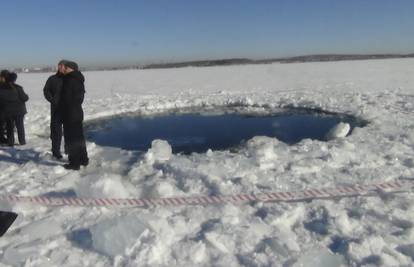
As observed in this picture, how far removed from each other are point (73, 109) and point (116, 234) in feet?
9.01

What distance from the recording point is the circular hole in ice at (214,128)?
Answer: 29.1ft

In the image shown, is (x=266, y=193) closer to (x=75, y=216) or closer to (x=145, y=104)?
(x=75, y=216)

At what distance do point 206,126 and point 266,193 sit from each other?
6117 mm

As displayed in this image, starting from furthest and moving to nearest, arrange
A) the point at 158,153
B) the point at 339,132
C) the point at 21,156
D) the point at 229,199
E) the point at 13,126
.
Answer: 1. the point at 339,132
2. the point at 13,126
3. the point at 21,156
4. the point at 158,153
5. the point at 229,199

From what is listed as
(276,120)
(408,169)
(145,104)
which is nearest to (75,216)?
(408,169)

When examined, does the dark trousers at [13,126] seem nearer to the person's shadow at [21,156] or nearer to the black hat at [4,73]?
the person's shadow at [21,156]

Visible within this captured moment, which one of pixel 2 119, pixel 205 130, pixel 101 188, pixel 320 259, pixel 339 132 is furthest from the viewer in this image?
pixel 205 130

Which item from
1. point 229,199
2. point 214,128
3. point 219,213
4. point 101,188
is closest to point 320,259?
point 219,213

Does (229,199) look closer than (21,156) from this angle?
Yes

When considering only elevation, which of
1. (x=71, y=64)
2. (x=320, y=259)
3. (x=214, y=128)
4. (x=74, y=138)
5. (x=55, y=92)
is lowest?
(x=214, y=128)

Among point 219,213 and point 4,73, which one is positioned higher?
point 4,73

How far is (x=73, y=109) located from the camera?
621 centimetres

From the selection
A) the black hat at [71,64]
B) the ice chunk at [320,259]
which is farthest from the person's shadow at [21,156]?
the ice chunk at [320,259]

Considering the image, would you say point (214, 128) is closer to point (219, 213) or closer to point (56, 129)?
point (56, 129)
